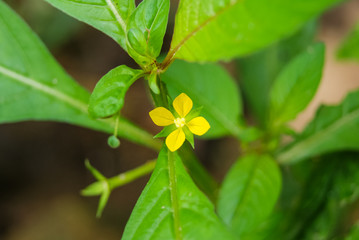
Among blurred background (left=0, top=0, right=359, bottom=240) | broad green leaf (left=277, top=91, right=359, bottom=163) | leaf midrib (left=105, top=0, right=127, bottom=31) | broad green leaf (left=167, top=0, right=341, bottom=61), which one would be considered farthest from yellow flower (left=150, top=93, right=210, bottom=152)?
blurred background (left=0, top=0, right=359, bottom=240)

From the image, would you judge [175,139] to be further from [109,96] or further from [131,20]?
[131,20]

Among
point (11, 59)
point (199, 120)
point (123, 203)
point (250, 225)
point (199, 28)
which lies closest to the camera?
point (199, 28)

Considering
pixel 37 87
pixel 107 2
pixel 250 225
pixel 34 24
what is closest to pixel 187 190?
pixel 250 225

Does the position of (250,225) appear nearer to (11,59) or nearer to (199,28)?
(199,28)

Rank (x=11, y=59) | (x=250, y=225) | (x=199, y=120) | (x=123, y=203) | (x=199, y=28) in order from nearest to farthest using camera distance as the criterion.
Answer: (x=199, y=28) → (x=199, y=120) → (x=250, y=225) → (x=11, y=59) → (x=123, y=203)

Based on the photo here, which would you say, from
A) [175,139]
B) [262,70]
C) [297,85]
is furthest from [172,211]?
[262,70]

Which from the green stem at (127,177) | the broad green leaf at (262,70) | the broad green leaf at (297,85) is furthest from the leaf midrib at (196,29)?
the broad green leaf at (262,70)

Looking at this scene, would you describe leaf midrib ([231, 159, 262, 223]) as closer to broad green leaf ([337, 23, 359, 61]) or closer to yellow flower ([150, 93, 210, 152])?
yellow flower ([150, 93, 210, 152])
